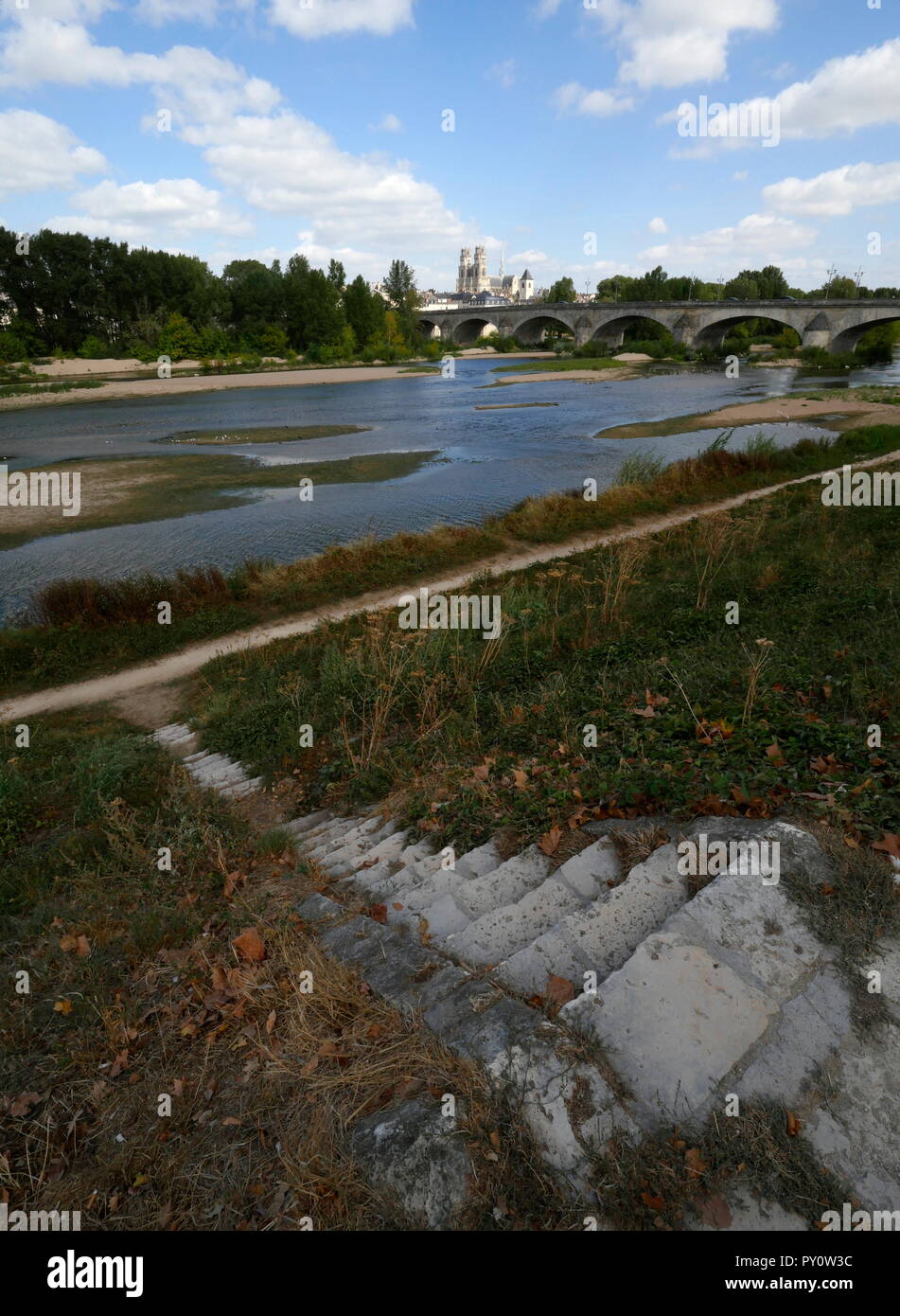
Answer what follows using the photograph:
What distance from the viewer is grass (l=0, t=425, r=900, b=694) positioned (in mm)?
13711

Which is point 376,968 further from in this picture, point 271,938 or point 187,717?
point 187,717

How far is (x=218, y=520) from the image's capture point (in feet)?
79.3

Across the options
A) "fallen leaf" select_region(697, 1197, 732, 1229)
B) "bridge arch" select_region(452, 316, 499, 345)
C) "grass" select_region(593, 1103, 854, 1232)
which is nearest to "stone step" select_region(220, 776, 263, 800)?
"grass" select_region(593, 1103, 854, 1232)

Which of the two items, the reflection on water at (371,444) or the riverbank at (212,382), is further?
the riverbank at (212,382)

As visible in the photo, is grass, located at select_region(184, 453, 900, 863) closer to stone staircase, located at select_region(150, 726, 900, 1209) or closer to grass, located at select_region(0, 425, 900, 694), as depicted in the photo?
stone staircase, located at select_region(150, 726, 900, 1209)

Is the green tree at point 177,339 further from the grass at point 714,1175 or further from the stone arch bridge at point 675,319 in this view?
the grass at point 714,1175

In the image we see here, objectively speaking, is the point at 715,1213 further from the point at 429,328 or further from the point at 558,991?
the point at 429,328

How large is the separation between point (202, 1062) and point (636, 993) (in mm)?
2536

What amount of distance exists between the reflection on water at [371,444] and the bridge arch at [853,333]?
217 inches

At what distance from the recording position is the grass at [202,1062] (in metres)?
3.26

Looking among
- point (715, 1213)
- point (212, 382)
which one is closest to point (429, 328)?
point (212, 382)

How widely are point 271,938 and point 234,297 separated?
113049 millimetres

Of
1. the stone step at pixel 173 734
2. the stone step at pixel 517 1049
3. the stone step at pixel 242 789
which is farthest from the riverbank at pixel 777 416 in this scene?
the stone step at pixel 517 1049

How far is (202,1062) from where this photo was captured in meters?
4.14
